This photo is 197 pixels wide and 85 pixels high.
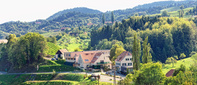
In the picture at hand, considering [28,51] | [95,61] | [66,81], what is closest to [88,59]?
[95,61]

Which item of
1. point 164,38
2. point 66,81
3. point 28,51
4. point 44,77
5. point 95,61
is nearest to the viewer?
point 66,81

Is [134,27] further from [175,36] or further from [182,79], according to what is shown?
[182,79]

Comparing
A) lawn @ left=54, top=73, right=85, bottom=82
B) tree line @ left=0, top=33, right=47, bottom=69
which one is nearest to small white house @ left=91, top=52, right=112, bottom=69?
lawn @ left=54, top=73, right=85, bottom=82

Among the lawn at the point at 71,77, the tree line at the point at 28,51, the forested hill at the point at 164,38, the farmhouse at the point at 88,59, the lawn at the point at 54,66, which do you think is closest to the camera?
the lawn at the point at 71,77

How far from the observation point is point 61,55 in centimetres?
10469

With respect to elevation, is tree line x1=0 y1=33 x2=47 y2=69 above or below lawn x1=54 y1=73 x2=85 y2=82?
above

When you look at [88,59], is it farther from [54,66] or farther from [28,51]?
[28,51]

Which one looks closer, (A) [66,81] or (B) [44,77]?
(A) [66,81]

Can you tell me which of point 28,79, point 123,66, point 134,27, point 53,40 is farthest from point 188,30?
point 28,79

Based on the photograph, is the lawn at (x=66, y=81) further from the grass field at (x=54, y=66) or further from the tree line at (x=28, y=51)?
the tree line at (x=28, y=51)

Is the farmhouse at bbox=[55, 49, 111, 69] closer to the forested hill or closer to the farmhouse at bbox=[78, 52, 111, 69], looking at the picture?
the farmhouse at bbox=[78, 52, 111, 69]

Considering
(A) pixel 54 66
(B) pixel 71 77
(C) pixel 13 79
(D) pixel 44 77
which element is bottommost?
(C) pixel 13 79

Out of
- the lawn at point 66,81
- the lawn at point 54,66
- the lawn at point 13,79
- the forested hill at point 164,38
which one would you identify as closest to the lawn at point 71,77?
the lawn at point 66,81

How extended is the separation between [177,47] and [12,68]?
84.8 meters
